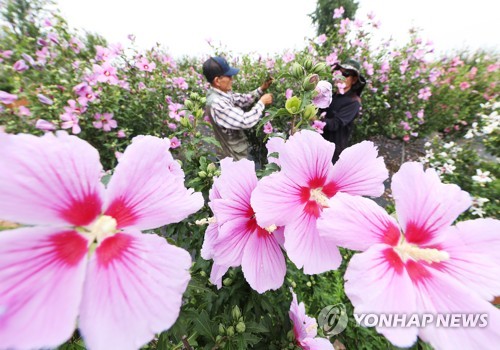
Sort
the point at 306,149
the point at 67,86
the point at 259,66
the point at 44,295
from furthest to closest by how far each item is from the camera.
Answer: the point at 259,66, the point at 67,86, the point at 306,149, the point at 44,295

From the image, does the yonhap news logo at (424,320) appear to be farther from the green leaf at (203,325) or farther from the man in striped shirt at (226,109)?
the man in striped shirt at (226,109)

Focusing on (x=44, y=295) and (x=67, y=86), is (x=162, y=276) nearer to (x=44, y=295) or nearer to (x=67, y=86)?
(x=44, y=295)

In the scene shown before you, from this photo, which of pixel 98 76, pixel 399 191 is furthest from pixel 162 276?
pixel 98 76

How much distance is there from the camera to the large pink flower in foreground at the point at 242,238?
63 cm

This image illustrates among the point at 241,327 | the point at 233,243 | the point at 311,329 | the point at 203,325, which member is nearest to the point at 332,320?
the point at 311,329

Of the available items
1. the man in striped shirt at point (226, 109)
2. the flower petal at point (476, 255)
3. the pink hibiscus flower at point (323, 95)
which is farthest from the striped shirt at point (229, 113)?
the flower petal at point (476, 255)

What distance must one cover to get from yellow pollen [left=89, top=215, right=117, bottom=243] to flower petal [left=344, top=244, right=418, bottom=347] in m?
0.40

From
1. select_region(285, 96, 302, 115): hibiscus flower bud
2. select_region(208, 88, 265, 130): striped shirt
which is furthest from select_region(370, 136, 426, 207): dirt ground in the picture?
select_region(285, 96, 302, 115): hibiscus flower bud

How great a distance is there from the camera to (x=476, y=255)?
0.49 m

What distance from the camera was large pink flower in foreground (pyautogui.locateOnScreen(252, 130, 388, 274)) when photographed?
57 centimetres

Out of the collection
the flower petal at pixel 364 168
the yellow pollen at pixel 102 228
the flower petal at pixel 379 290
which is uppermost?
the flower petal at pixel 364 168

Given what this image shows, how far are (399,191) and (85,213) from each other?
60cm

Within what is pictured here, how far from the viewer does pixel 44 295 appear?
0.35 m

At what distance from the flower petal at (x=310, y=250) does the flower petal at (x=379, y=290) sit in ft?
0.36
